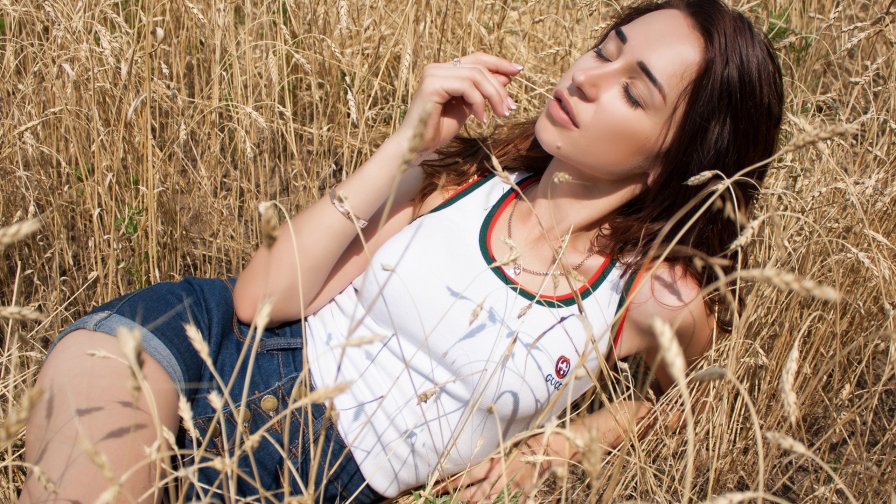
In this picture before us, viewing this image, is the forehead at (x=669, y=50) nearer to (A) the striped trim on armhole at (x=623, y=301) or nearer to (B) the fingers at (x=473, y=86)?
(B) the fingers at (x=473, y=86)

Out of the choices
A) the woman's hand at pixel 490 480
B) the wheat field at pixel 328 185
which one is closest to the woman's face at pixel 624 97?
the wheat field at pixel 328 185

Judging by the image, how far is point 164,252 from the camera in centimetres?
212

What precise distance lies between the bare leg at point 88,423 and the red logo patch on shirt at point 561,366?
786mm

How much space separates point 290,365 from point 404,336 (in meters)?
0.29

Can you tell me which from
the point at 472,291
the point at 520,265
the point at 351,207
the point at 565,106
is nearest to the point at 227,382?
the point at 351,207

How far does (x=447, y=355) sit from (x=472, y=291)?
0.47ft

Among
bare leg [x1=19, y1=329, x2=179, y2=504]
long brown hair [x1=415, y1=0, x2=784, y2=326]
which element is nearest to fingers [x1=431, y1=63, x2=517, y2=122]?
long brown hair [x1=415, y1=0, x2=784, y2=326]

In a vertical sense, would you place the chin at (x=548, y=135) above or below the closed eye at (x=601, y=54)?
below

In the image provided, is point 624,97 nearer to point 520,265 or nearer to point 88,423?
point 520,265

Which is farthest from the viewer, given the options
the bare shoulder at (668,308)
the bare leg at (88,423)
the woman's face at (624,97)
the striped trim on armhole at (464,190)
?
the striped trim on armhole at (464,190)

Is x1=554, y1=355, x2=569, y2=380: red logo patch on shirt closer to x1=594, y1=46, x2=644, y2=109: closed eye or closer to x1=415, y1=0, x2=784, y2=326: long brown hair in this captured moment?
x1=415, y1=0, x2=784, y2=326: long brown hair

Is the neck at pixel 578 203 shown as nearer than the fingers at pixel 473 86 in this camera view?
No

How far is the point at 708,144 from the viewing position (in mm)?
1545

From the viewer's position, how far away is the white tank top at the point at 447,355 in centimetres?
151
